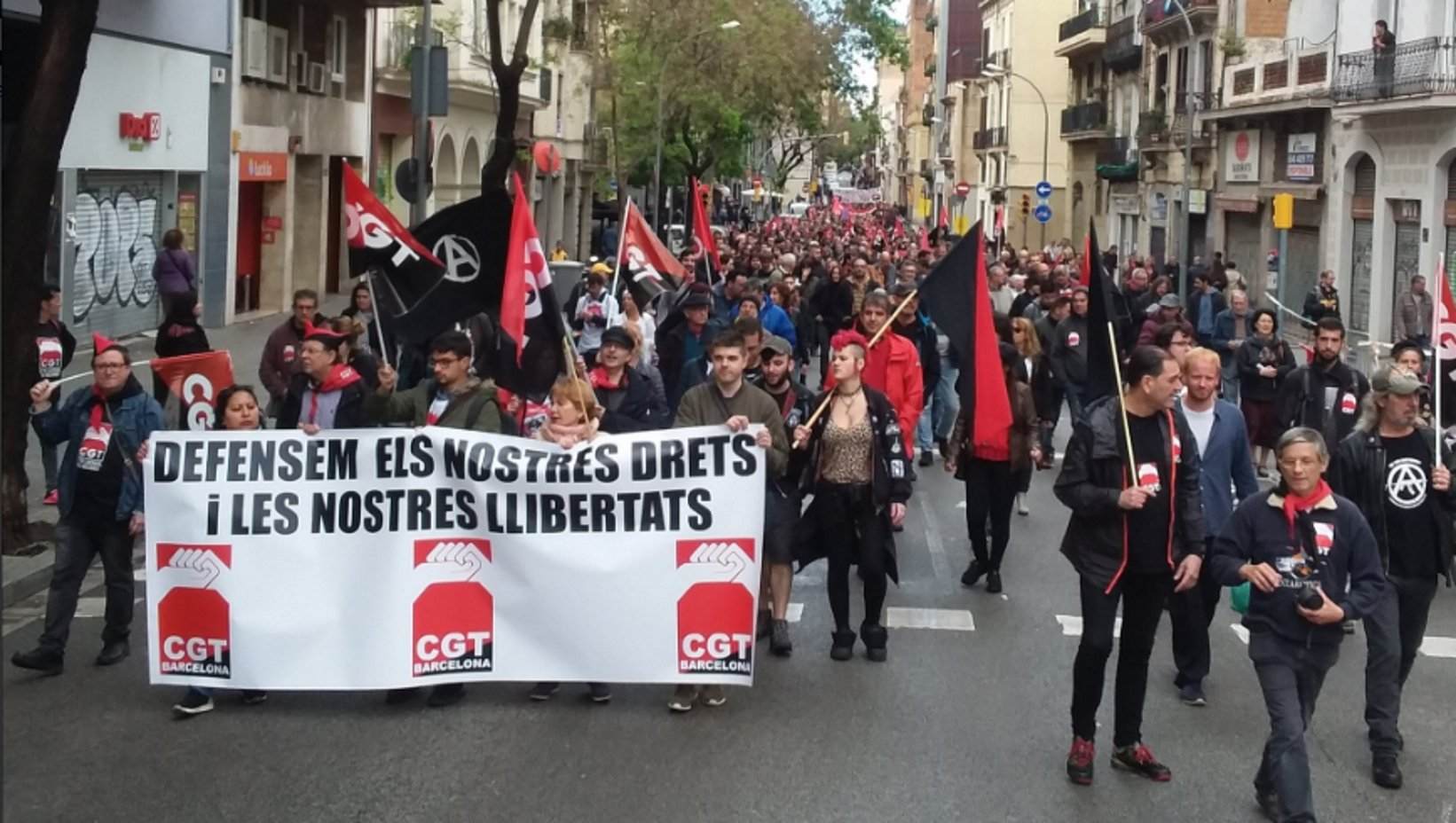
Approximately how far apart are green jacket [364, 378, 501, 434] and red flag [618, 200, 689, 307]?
700 centimetres

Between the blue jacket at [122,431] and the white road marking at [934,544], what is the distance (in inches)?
199

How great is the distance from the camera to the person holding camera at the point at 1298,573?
6.74m

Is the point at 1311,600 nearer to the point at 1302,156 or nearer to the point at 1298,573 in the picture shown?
the point at 1298,573

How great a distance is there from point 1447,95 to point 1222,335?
1589 cm

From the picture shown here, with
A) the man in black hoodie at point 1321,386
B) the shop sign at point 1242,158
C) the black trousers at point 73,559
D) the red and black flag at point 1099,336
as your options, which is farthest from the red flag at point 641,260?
the shop sign at point 1242,158

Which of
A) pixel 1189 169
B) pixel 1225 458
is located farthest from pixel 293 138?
pixel 1225 458

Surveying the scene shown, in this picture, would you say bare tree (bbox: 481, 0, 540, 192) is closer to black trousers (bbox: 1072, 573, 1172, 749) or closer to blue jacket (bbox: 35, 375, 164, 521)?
blue jacket (bbox: 35, 375, 164, 521)

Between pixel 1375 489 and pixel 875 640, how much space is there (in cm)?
255

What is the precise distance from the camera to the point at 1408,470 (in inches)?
316

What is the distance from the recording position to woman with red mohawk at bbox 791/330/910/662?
30.5ft

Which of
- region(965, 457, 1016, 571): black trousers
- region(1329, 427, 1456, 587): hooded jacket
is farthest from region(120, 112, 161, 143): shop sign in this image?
region(1329, 427, 1456, 587): hooded jacket

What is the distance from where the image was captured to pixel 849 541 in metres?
9.48

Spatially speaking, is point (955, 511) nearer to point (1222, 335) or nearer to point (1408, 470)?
point (1222, 335)

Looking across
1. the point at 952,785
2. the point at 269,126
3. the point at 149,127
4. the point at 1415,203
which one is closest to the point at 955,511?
the point at 952,785
